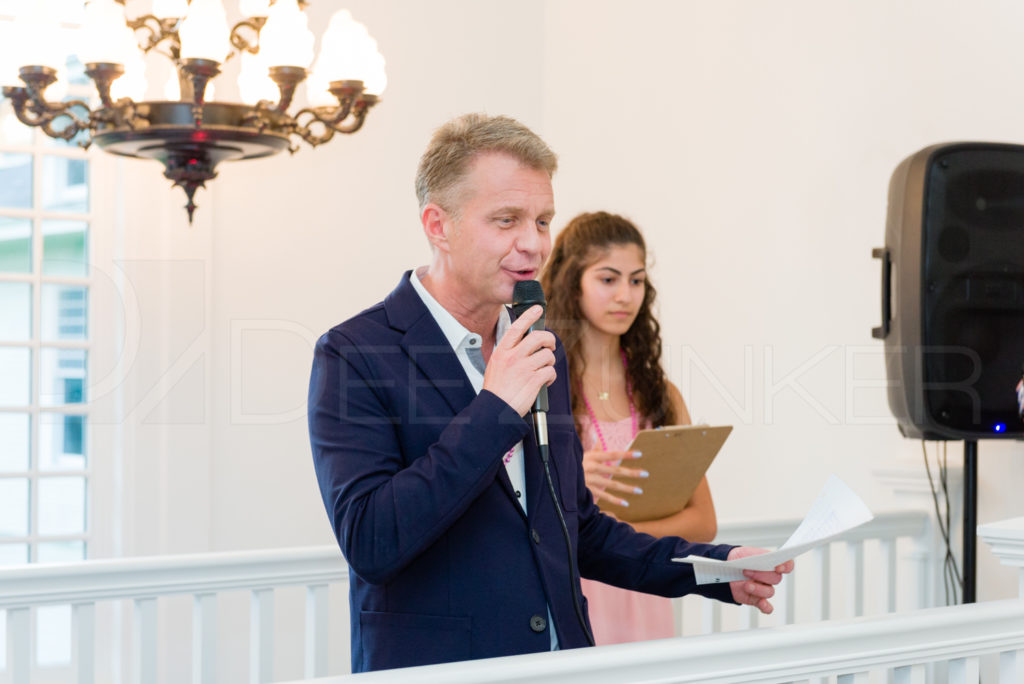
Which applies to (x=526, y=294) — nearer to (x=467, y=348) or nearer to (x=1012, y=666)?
(x=467, y=348)

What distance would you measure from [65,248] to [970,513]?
10.2ft

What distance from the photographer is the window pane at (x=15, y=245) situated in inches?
151

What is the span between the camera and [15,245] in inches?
151

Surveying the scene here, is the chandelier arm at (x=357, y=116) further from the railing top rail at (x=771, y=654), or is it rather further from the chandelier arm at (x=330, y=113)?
the railing top rail at (x=771, y=654)

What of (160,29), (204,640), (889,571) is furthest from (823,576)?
(160,29)

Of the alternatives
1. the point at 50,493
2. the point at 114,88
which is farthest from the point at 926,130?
the point at 50,493

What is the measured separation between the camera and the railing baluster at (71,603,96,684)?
6.41ft

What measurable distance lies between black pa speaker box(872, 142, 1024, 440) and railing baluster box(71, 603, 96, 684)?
183 cm

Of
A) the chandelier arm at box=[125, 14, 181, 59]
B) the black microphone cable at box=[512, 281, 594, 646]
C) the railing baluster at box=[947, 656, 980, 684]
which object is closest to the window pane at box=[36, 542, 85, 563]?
the chandelier arm at box=[125, 14, 181, 59]

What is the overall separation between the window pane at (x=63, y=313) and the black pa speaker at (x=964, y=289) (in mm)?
2824

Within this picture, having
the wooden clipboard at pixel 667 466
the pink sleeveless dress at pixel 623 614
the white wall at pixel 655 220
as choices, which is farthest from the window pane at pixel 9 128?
the wooden clipboard at pixel 667 466

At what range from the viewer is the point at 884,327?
2695 mm

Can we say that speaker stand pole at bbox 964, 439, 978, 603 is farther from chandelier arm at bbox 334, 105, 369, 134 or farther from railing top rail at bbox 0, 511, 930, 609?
chandelier arm at bbox 334, 105, 369, 134

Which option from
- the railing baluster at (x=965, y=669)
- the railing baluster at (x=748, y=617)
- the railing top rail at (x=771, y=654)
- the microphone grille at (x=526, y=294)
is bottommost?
the railing baluster at (x=748, y=617)
